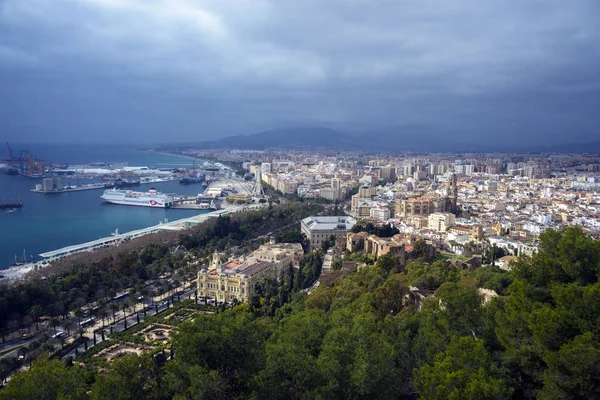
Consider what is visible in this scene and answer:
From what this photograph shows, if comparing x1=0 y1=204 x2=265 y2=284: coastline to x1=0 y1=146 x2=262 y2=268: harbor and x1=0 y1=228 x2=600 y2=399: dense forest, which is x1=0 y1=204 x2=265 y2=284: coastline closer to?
x1=0 y1=146 x2=262 y2=268: harbor

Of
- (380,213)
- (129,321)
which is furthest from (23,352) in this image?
(380,213)

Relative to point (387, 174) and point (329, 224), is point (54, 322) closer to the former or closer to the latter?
point (329, 224)

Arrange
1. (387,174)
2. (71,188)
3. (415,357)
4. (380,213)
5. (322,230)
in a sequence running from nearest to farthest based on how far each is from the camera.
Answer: (415,357) < (322,230) < (380,213) < (71,188) < (387,174)

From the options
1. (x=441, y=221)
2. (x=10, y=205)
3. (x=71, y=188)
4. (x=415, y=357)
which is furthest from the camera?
(x=71, y=188)

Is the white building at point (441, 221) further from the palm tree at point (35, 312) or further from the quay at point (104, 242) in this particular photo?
the palm tree at point (35, 312)

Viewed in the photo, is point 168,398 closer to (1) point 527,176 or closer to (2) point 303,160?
(1) point 527,176
